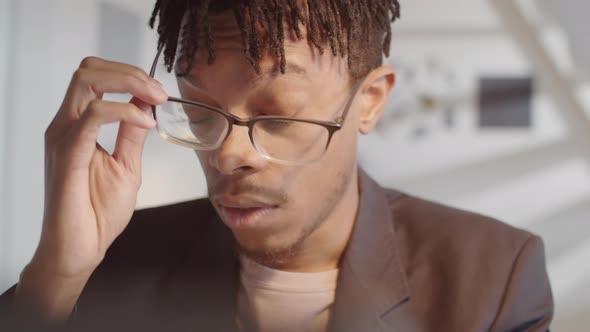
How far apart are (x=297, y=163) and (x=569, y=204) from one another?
58 centimetres

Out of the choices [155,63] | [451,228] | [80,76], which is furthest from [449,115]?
[80,76]

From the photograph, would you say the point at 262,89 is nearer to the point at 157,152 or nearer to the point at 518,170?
the point at 157,152

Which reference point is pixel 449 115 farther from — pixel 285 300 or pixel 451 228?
pixel 285 300

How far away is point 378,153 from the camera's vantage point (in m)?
1.27

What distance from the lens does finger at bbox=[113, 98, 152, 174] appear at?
2.53 feet

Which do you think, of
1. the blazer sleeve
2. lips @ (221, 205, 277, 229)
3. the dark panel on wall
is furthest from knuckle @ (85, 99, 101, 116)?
the dark panel on wall

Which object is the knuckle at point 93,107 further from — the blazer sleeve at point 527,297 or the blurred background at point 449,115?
the blazer sleeve at point 527,297

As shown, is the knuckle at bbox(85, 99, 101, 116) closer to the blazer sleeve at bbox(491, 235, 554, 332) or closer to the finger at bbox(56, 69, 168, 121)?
the finger at bbox(56, 69, 168, 121)

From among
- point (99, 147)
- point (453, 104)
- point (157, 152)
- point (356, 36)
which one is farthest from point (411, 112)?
point (99, 147)

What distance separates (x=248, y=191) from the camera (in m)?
0.77

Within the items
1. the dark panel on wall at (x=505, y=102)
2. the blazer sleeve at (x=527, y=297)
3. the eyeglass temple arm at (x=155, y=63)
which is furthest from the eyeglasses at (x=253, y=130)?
the dark panel on wall at (x=505, y=102)

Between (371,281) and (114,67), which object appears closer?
(114,67)

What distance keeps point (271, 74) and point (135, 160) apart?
22 cm

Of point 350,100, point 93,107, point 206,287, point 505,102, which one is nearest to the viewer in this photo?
point 93,107
